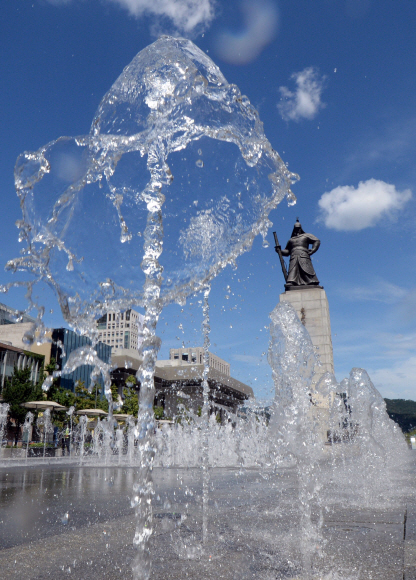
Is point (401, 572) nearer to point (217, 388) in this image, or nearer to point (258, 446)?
point (258, 446)

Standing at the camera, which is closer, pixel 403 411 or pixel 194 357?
pixel 194 357

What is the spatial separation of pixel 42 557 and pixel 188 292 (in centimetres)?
301

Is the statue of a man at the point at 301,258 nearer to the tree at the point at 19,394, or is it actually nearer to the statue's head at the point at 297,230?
the statue's head at the point at 297,230

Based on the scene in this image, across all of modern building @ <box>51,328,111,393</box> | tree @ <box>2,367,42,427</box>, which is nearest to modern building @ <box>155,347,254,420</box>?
modern building @ <box>51,328,111,393</box>

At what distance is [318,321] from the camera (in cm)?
1570

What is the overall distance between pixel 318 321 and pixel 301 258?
2.63 m

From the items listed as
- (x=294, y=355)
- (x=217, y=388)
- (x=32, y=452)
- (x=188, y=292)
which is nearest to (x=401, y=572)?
(x=188, y=292)

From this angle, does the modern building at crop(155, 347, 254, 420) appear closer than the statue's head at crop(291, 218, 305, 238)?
No

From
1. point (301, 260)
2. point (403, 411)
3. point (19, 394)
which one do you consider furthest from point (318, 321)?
point (403, 411)

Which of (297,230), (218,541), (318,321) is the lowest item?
(218,541)

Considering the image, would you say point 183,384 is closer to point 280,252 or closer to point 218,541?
point 280,252

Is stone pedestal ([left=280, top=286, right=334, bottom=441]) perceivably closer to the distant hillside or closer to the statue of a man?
the statue of a man

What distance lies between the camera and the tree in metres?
31.7

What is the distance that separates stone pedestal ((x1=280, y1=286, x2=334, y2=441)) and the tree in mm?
22571
